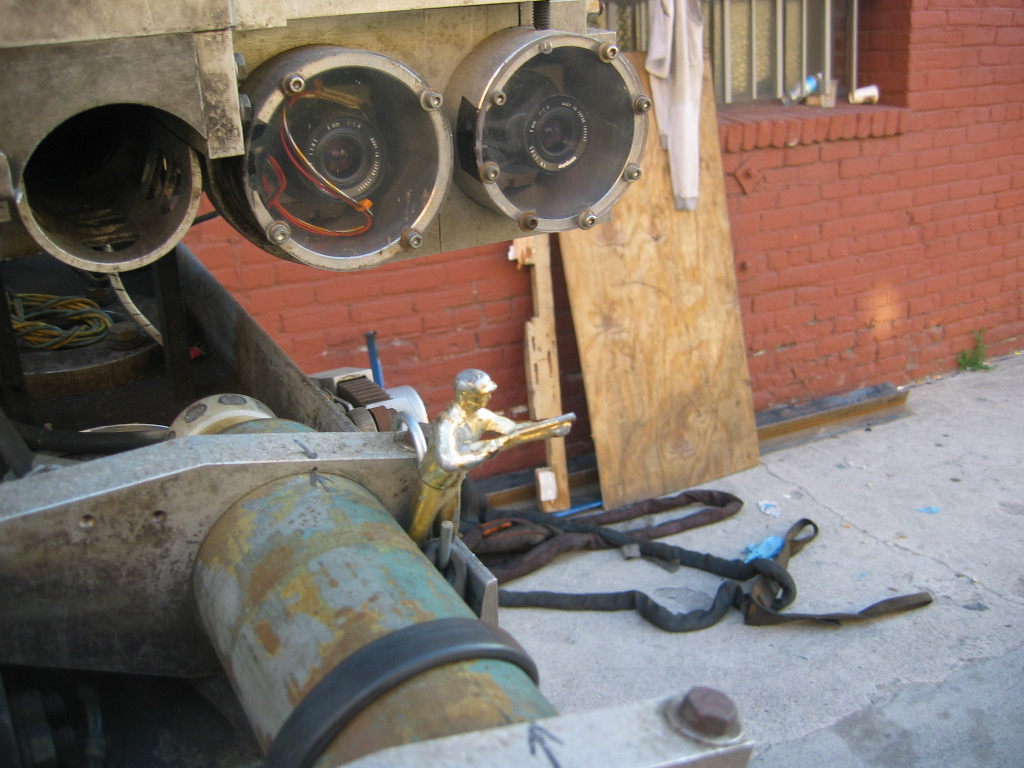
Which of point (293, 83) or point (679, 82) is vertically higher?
point (679, 82)

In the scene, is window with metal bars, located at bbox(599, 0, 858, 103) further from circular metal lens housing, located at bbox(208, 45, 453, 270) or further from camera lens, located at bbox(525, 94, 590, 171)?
circular metal lens housing, located at bbox(208, 45, 453, 270)

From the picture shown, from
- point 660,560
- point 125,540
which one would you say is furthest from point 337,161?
point 660,560

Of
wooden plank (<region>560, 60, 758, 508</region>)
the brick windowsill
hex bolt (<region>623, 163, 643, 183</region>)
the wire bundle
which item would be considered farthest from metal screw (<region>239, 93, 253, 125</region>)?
the brick windowsill

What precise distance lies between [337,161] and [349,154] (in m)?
0.02

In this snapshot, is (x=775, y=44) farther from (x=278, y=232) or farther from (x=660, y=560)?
(x=278, y=232)

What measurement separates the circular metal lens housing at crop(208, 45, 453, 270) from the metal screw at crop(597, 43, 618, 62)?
22 centimetres

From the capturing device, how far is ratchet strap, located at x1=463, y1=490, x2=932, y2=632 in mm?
2967

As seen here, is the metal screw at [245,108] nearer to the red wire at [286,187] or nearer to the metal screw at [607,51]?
the red wire at [286,187]

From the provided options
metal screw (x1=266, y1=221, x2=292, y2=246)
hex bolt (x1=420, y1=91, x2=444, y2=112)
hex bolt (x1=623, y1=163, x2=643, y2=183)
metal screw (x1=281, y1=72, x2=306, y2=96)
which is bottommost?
metal screw (x1=266, y1=221, x2=292, y2=246)

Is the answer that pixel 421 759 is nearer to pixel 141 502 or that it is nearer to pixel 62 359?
pixel 141 502

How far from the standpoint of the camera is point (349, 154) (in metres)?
1.18

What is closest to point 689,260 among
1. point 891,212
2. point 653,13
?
point 653,13

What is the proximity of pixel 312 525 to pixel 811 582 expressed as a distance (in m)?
2.60

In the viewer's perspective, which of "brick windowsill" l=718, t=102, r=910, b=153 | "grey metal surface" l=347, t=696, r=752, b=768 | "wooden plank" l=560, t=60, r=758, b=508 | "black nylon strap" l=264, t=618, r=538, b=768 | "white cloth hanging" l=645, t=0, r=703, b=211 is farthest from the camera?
"brick windowsill" l=718, t=102, r=910, b=153
